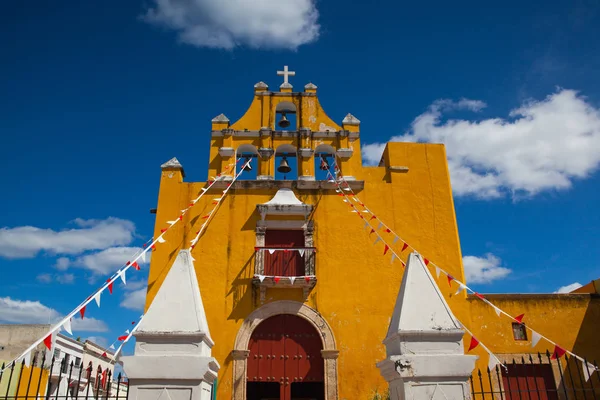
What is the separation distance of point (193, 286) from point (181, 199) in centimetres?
692

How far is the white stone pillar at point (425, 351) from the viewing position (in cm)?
488

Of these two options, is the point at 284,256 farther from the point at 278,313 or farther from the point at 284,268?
the point at 278,313

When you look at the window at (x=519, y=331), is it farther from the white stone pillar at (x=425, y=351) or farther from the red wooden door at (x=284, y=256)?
the white stone pillar at (x=425, y=351)

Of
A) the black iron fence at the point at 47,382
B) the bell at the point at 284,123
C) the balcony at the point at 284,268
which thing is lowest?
the black iron fence at the point at 47,382

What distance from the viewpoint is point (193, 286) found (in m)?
5.52

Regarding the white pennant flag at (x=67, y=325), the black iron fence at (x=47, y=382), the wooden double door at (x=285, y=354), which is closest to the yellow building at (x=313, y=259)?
the wooden double door at (x=285, y=354)

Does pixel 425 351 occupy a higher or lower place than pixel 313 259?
lower

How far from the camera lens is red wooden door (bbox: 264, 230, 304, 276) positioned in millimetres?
11367

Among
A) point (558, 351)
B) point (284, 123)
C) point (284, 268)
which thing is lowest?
point (558, 351)

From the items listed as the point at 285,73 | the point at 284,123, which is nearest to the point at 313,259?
the point at 284,123

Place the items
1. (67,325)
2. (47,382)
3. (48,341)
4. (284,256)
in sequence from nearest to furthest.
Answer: (48,341)
(67,325)
(47,382)
(284,256)

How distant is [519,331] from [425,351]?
23.6 ft

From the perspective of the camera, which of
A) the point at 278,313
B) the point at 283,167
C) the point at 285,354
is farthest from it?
the point at 283,167

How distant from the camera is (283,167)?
41.8ft
